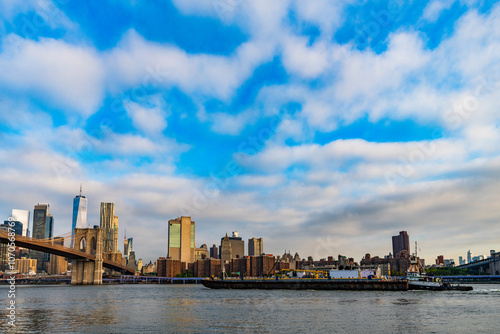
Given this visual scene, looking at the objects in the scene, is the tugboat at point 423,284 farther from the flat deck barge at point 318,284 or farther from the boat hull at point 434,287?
the flat deck barge at point 318,284

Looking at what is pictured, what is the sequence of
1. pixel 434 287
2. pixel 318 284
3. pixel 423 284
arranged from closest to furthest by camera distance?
1. pixel 434 287
2. pixel 423 284
3. pixel 318 284

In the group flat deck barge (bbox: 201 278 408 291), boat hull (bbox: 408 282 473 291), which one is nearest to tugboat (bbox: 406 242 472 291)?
boat hull (bbox: 408 282 473 291)

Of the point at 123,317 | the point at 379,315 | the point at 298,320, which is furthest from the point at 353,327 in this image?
the point at 123,317

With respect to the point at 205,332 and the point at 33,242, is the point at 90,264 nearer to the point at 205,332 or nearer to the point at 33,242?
the point at 33,242

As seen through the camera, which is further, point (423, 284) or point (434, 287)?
point (423, 284)

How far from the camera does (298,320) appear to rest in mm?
48406

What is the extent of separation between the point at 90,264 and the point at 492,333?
601 feet

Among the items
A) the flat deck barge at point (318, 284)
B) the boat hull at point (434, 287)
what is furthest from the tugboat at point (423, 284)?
the flat deck barge at point (318, 284)

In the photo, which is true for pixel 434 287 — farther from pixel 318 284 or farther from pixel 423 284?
pixel 318 284

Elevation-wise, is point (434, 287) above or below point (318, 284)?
below

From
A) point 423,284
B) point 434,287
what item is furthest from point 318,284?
point 434,287

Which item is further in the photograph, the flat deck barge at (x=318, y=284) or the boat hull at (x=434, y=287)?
the flat deck barge at (x=318, y=284)

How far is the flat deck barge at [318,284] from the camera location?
111 meters

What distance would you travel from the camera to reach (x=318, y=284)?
11712cm
